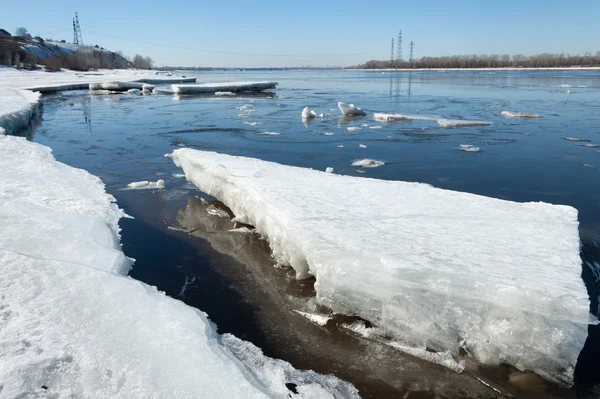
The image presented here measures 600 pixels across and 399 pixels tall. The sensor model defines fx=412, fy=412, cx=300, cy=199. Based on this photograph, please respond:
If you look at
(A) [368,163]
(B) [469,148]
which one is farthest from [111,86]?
(B) [469,148]

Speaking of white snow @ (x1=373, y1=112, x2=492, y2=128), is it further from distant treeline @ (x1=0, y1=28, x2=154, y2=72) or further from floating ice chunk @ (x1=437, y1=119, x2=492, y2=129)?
distant treeline @ (x1=0, y1=28, x2=154, y2=72)

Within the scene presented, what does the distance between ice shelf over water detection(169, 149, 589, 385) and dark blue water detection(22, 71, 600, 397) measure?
0.70 feet

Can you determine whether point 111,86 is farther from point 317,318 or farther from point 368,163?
point 317,318

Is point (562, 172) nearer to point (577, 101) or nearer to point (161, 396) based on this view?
point (161, 396)

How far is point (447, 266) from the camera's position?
269 centimetres

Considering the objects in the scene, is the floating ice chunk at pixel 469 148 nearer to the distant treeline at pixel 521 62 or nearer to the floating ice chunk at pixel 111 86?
the floating ice chunk at pixel 111 86

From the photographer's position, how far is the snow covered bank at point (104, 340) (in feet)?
6.40

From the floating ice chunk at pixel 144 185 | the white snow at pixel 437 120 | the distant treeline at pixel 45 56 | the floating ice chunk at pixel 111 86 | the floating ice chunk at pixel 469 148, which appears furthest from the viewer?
the distant treeline at pixel 45 56

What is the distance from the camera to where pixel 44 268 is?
2938 mm

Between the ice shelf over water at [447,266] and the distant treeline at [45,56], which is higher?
the distant treeline at [45,56]

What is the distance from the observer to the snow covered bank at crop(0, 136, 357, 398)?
6.40 ft

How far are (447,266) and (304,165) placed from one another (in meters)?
4.91

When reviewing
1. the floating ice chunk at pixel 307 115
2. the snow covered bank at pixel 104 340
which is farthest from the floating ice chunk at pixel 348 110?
the snow covered bank at pixel 104 340

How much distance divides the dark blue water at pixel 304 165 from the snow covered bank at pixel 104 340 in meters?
0.38
